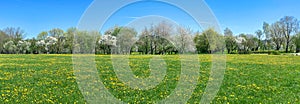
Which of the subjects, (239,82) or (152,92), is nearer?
(152,92)

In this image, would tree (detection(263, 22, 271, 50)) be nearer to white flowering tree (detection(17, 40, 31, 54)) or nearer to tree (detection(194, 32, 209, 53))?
tree (detection(194, 32, 209, 53))

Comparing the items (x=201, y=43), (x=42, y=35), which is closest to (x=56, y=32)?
(x=42, y=35)

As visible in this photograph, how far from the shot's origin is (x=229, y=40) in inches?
4065

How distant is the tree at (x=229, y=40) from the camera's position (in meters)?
100

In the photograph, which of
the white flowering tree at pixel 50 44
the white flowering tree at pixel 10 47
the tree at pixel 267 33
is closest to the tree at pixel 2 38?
the white flowering tree at pixel 10 47

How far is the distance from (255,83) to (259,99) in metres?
4.59

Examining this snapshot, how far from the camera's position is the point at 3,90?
43.5 ft

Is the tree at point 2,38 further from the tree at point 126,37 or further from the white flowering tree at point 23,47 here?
the tree at point 126,37

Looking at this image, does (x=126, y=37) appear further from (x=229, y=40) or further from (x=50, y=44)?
(x=229, y=40)

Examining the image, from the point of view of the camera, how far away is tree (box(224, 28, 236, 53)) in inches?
3953

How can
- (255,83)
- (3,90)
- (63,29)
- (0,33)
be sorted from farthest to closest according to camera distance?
(63,29) < (0,33) < (255,83) < (3,90)

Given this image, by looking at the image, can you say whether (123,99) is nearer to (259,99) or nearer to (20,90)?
(20,90)

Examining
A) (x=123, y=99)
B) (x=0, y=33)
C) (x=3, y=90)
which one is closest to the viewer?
(x=123, y=99)

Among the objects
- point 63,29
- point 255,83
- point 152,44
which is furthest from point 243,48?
point 255,83
